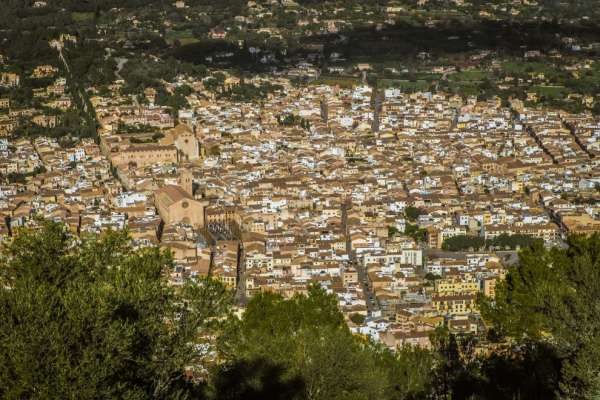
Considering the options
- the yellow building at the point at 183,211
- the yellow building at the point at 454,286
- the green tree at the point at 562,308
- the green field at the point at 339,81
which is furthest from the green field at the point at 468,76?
the green tree at the point at 562,308

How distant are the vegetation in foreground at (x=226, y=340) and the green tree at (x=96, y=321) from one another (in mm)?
10

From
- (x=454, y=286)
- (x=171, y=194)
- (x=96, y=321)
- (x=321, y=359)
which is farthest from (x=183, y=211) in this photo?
(x=96, y=321)

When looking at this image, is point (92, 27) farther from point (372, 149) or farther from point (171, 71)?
point (372, 149)

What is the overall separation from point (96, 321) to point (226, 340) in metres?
2.19

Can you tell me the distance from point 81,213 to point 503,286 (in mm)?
15534

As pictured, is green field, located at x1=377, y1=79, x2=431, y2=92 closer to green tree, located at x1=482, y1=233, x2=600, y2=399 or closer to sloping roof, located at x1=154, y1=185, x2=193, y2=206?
sloping roof, located at x1=154, y1=185, x2=193, y2=206

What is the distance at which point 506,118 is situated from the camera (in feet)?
127

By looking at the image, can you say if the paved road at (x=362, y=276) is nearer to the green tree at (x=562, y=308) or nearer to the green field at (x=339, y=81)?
the green tree at (x=562, y=308)

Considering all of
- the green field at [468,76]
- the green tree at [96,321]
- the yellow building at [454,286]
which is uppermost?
the green tree at [96,321]

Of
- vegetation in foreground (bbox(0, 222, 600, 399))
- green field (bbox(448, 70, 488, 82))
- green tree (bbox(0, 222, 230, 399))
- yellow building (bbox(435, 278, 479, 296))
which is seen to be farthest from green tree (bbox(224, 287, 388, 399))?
green field (bbox(448, 70, 488, 82))

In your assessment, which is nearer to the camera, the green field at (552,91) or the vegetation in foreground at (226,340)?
the vegetation in foreground at (226,340)

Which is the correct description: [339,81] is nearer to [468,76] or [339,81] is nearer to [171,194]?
[468,76]

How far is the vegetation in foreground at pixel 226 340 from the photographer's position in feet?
22.0

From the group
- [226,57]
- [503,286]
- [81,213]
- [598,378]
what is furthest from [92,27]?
[598,378]
